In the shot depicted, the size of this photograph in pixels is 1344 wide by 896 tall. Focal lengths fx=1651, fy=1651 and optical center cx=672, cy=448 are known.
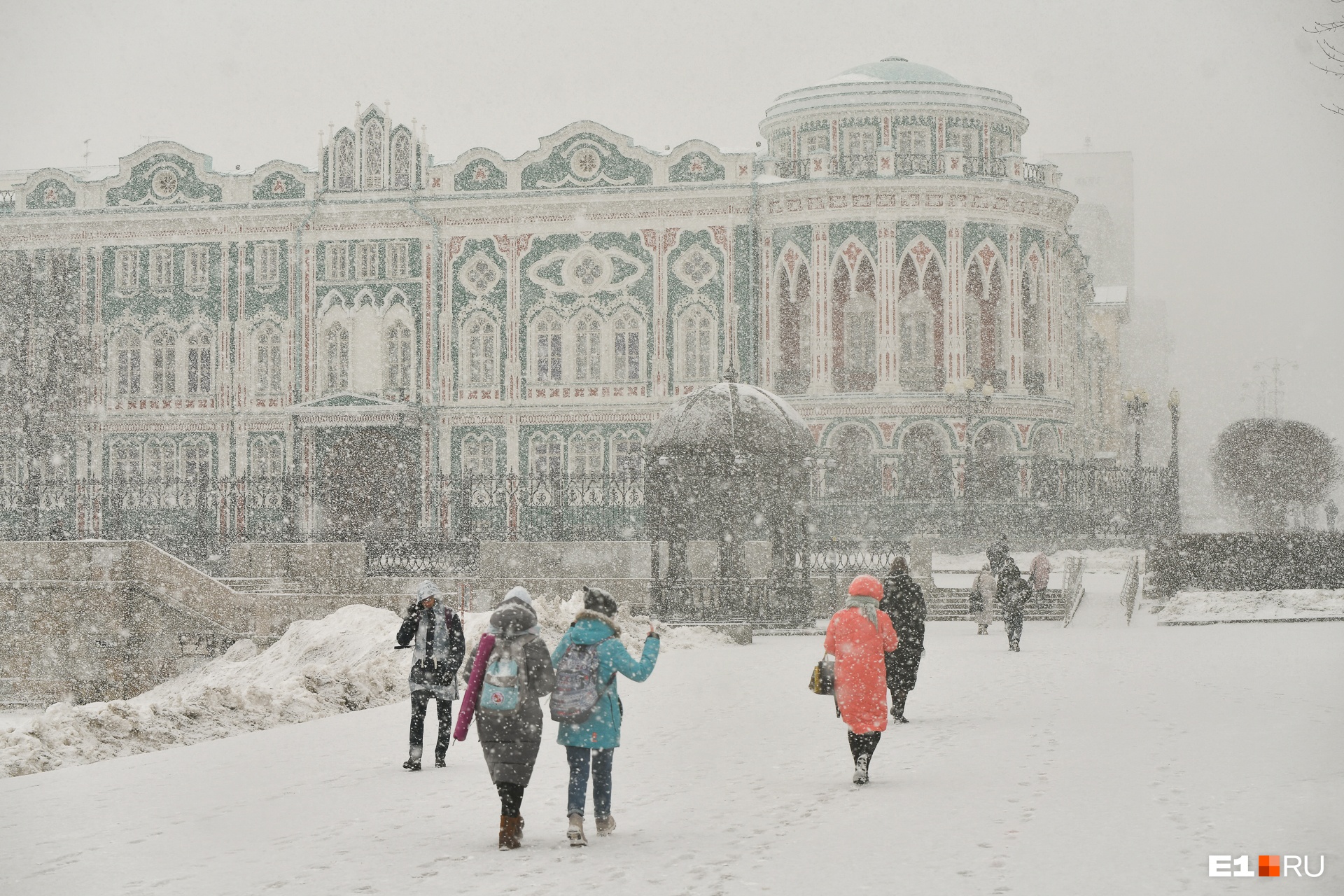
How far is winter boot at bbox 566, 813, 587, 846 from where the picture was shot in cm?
889

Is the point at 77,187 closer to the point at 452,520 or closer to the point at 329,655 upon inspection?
the point at 452,520

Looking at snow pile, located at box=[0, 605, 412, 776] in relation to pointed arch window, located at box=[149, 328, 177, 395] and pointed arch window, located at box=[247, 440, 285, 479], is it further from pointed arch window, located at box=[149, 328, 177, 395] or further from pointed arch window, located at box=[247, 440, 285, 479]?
pointed arch window, located at box=[149, 328, 177, 395]

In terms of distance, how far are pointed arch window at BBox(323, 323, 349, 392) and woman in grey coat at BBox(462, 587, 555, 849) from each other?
1492 inches

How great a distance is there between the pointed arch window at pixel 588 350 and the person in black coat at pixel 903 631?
30.7 metres

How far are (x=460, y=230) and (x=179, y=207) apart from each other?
8.00m

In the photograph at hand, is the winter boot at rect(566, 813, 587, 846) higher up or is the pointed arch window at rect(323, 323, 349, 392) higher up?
the pointed arch window at rect(323, 323, 349, 392)

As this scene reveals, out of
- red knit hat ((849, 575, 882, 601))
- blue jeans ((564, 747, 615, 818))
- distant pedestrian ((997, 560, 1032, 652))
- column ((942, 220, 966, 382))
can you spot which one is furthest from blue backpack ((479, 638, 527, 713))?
column ((942, 220, 966, 382))

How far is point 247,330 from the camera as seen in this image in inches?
1822

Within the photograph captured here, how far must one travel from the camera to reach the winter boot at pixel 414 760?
12.1 m

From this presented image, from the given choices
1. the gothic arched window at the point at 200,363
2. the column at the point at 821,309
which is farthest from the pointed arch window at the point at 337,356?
the column at the point at 821,309

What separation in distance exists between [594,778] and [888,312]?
3555cm

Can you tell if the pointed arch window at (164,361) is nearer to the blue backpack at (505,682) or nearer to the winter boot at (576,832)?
the blue backpack at (505,682)

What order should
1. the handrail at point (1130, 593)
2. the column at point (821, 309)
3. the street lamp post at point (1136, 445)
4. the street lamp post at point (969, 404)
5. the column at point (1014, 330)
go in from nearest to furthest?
the handrail at point (1130, 593) < the street lamp post at point (1136, 445) < the street lamp post at point (969, 404) < the column at point (821, 309) < the column at point (1014, 330)

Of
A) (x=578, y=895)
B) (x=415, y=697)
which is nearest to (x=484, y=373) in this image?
(x=415, y=697)
